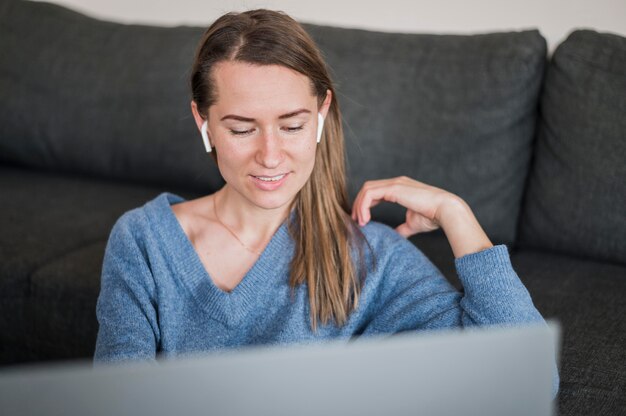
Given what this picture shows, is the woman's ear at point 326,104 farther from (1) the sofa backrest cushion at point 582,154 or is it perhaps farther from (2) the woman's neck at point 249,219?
(1) the sofa backrest cushion at point 582,154

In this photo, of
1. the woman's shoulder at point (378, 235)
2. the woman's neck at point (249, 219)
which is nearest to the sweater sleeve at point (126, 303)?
the woman's neck at point (249, 219)

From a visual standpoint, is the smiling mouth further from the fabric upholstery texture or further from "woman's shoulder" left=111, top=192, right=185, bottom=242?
the fabric upholstery texture

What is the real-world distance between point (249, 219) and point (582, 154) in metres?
0.82

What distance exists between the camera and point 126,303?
1.34m

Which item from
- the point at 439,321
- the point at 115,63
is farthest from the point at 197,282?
the point at 115,63

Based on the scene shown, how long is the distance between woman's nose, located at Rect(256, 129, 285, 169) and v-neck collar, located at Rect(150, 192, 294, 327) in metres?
0.24

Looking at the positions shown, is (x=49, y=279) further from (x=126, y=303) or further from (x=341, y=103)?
(x=341, y=103)

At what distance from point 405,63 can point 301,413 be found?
1.61 meters

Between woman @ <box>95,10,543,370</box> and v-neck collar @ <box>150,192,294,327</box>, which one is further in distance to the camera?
v-neck collar @ <box>150,192,294,327</box>

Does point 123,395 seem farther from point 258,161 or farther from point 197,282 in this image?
point 197,282

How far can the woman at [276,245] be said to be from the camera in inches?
50.9

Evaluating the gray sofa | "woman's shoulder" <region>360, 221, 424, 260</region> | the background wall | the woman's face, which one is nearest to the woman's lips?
the woman's face

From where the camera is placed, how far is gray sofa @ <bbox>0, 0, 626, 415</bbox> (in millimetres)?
1771

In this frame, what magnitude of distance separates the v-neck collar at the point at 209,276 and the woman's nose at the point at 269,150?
0.79 ft
